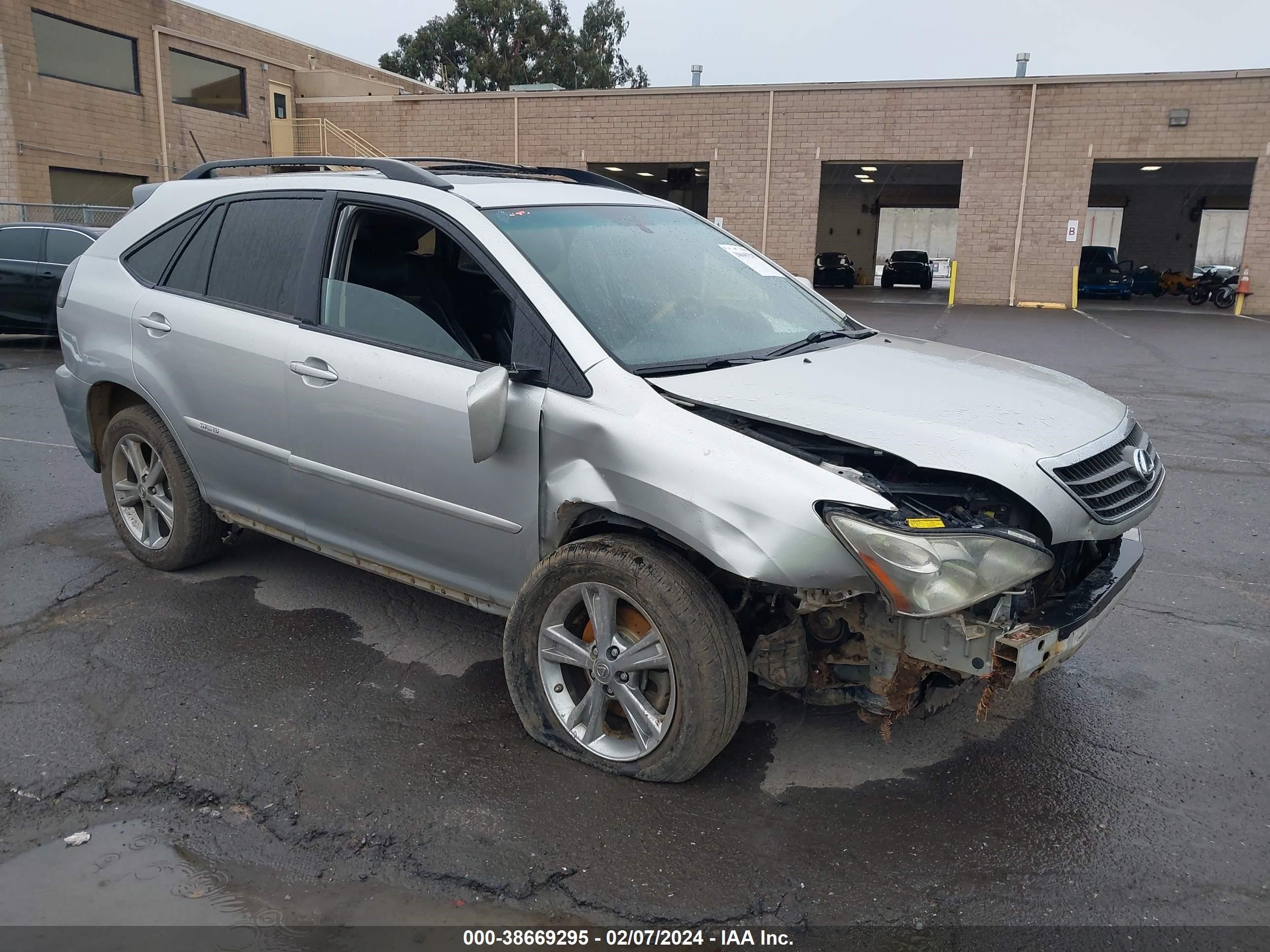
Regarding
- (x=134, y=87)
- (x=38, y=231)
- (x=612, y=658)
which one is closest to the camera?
(x=612, y=658)

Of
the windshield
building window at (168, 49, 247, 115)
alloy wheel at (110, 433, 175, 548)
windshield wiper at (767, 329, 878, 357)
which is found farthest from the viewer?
building window at (168, 49, 247, 115)

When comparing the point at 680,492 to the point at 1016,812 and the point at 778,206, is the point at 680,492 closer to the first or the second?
the point at 1016,812

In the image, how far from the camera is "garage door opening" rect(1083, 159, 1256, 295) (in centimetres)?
3275

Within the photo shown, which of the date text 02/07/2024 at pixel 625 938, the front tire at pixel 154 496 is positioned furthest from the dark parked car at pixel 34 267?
the date text 02/07/2024 at pixel 625 938

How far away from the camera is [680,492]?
2.93m

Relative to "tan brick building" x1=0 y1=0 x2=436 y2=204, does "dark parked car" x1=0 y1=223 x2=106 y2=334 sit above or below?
below

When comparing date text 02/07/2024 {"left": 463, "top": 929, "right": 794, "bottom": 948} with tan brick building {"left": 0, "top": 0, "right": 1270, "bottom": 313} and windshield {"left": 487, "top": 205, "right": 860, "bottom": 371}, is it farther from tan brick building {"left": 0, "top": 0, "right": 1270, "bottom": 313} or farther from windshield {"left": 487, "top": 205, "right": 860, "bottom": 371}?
tan brick building {"left": 0, "top": 0, "right": 1270, "bottom": 313}

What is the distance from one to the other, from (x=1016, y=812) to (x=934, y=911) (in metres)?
0.62

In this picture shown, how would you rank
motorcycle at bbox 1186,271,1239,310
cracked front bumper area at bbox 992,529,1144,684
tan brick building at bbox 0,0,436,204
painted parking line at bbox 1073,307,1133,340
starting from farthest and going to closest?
1. motorcycle at bbox 1186,271,1239,310
2. tan brick building at bbox 0,0,436,204
3. painted parking line at bbox 1073,307,1133,340
4. cracked front bumper area at bbox 992,529,1144,684

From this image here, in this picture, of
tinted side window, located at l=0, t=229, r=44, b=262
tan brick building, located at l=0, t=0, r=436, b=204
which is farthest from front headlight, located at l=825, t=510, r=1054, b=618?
tan brick building, located at l=0, t=0, r=436, b=204

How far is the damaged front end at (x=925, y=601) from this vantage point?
2.69 metres

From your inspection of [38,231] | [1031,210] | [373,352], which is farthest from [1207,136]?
[373,352]

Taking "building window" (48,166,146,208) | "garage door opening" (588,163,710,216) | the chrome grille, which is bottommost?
the chrome grille

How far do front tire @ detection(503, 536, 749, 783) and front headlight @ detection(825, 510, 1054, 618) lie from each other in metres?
0.53
